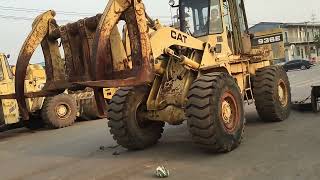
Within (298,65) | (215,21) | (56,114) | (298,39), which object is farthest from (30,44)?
(298,39)

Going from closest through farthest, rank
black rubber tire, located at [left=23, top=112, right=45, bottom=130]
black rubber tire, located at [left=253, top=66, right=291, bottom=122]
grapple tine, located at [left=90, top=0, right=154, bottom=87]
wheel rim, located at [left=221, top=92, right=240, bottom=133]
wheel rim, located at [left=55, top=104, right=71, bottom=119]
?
1. grapple tine, located at [left=90, top=0, right=154, bottom=87]
2. wheel rim, located at [left=221, top=92, right=240, bottom=133]
3. black rubber tire, located at [left=253, top=66, right=291, bottom=122]
4. wheel rim, located at [left=55, top=104, right=71, bottom=119]
5. black rubber tire, located at [left=23, top=112, right=45, bottom=130]

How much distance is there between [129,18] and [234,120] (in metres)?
2.74

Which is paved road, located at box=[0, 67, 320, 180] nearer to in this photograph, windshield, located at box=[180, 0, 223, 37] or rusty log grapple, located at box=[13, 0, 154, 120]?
rusty log grapple, located at box=[13, 0, 154, 120]

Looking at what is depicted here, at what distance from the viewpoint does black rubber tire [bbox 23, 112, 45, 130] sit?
17.5m

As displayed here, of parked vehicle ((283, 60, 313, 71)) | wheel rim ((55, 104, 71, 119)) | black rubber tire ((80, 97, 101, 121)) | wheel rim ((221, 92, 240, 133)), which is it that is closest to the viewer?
wheel rim ((221, 92, 240, 133))

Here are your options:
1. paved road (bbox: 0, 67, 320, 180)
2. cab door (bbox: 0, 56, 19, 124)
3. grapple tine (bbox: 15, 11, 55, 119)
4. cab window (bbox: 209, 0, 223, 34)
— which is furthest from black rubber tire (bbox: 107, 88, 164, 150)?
cab door (bbox: 0, 56, 19, 124)

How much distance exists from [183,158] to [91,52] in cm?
245

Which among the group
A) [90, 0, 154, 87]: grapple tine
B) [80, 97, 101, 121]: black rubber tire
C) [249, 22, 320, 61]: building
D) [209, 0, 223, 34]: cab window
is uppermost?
[249, 22, 320, 61]: building

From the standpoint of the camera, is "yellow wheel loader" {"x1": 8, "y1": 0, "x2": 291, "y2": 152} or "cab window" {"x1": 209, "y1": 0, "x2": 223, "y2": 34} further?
"cab window" {"x1": 209, "y1": 0, "x2": 223, "y2": 34}

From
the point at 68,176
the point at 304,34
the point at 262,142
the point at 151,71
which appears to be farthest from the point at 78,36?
the point at 304,34

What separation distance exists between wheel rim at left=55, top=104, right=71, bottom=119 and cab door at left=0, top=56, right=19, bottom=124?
173 centimetres

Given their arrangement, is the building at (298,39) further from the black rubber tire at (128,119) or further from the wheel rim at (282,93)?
the black rubber tire at (128,119)

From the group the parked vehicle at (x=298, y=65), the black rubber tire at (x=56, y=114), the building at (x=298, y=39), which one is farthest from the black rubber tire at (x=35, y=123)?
the building at (x=298, y=39)

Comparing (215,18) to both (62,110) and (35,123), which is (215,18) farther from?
(35,123)
